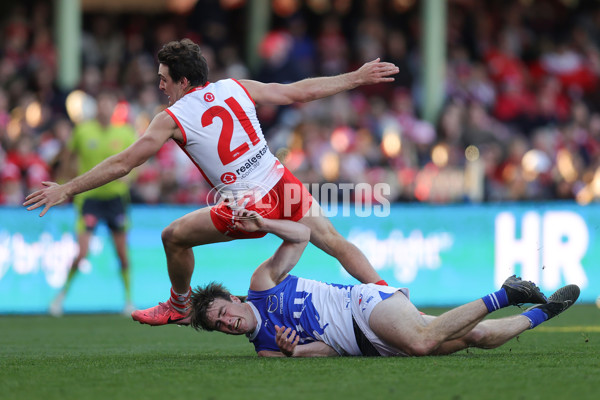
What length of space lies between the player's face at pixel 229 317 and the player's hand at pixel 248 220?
0.56m

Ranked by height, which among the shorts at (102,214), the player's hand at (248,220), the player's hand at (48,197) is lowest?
the shorts at (102,214)

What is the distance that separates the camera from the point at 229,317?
21.5 ft

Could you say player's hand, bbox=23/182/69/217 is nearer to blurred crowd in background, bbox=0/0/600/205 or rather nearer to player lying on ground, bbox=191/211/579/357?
player lying on ground, bbox=191/211/579/357

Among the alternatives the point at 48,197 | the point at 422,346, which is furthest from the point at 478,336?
the point at 48,197

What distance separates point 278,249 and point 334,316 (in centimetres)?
61

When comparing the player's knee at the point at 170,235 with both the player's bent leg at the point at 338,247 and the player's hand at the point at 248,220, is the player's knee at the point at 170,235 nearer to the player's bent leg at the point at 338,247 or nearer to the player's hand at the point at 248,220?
the player's hand at the point at 248,220

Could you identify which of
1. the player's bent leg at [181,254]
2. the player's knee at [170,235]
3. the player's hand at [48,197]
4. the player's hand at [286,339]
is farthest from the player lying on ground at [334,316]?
the player's hand at [48,197]

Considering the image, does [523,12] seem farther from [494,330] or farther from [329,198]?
[494,330]

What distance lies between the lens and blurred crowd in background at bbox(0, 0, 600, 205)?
13.8 metres

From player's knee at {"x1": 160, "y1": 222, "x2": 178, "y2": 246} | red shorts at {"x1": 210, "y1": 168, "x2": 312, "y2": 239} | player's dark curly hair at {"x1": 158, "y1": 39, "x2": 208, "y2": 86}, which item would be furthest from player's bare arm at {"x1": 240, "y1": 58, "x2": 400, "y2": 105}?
player's knee at {"x1": 160, "y1": 222, "x2": 178, "y2": 246}

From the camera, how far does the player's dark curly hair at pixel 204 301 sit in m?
6.58

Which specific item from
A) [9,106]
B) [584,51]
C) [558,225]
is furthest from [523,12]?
[9,106]

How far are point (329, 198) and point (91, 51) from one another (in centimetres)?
580

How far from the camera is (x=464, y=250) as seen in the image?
505 inches
